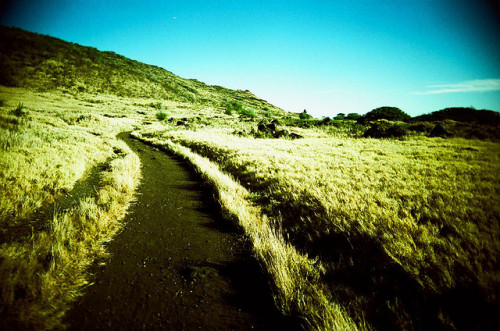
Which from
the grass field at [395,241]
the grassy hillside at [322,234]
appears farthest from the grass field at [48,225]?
the grass field at [395,241]

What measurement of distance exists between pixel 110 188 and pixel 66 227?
8.95ft

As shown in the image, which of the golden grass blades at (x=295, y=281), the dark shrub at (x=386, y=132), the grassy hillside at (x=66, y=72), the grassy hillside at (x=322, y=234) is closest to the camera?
the golden grass blades at (x=295, y=281)

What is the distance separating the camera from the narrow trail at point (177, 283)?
255 centimetres

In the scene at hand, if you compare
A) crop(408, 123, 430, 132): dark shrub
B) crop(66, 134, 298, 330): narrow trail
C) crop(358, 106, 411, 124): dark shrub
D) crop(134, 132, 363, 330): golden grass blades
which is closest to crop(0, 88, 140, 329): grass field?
crop(66, 134, 298, 330): narrow trail

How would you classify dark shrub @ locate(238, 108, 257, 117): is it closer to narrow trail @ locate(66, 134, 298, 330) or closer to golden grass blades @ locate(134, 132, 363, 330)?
narrow trail @ locate(66, 134, 298, 330)

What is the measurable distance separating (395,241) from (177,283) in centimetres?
393

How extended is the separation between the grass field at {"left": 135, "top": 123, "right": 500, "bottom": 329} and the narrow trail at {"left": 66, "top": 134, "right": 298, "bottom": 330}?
0.58 metres

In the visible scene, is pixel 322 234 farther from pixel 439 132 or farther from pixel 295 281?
pixel 439 132

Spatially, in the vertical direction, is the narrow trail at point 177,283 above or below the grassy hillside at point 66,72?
below

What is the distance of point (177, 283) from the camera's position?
3.14m

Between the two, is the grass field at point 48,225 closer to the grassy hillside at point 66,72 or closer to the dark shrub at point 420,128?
the dark shrub at point 420,128

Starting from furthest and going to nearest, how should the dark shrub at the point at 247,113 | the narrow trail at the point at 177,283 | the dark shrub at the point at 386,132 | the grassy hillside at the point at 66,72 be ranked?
the dark shrub at the point at 247,113, the grassy hillside at the point at 66,72, the dark shrub at the point at 386,132, the narrow trail at the point at 177,283

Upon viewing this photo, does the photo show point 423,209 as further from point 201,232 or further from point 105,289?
point 105,289

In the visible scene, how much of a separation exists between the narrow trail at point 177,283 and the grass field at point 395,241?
23.0 inches
